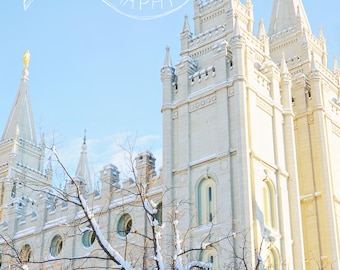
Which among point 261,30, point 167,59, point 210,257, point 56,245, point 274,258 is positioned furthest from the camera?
point 261,30

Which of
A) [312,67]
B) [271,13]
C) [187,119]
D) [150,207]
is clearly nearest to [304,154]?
[312,67]

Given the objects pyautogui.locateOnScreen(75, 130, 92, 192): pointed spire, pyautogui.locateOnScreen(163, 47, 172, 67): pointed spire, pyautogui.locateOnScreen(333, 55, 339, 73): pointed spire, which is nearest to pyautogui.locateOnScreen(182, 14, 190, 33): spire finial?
pyautogui.locateOnScreen(163, 47, 172, 67): pointed spire

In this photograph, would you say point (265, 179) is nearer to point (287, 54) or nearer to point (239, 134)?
point (239, 134)

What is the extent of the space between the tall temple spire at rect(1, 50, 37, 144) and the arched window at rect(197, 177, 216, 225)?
2378cm

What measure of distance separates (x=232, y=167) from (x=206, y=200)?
193cm

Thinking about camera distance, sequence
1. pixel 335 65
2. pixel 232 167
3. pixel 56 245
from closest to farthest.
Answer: pixel 232 167 < pixel 56 245 < pixel 335 65

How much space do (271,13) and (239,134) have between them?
1650cm

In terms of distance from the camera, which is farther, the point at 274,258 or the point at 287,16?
the point at 287,16

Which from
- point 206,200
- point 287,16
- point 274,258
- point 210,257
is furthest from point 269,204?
point 287,16

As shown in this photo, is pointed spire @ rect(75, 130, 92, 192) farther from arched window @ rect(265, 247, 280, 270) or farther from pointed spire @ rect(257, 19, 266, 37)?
arched window @ rect(265, 247, 280, 270)

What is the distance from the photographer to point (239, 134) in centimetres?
2784

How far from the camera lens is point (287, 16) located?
1599 inches

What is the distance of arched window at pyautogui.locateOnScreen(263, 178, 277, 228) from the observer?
28.1m

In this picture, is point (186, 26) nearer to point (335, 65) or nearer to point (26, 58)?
point (335, 65)
